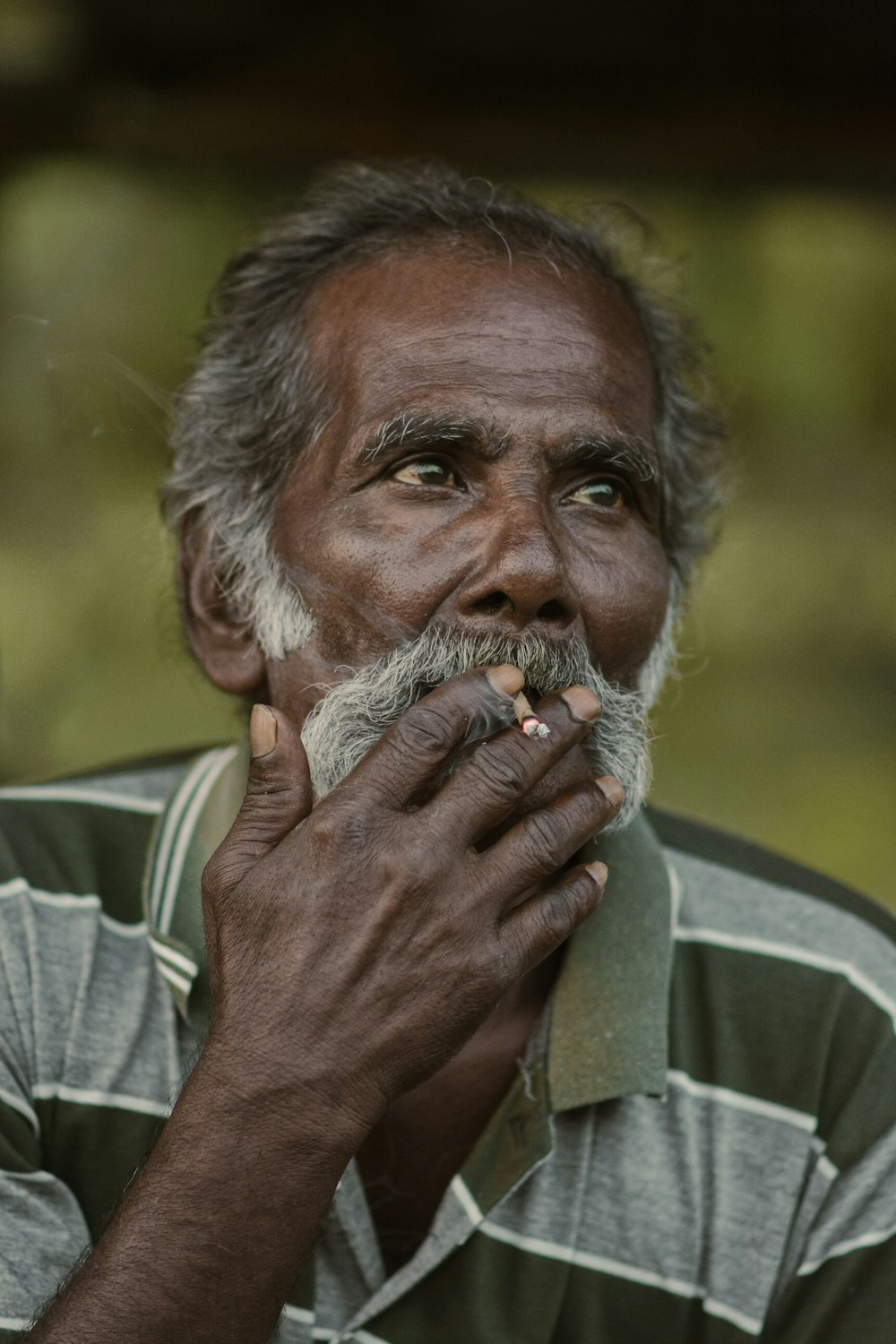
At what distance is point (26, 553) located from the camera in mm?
3008

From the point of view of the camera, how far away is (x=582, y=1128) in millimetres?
2221

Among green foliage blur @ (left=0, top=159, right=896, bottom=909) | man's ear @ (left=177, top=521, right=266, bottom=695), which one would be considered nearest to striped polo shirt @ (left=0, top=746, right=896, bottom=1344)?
man's ear @ (left=177, top=521, right=266, bottom=695)

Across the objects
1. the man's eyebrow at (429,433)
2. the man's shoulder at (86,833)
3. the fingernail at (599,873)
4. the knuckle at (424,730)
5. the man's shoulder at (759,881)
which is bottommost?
the man's shoulder at (86,833)

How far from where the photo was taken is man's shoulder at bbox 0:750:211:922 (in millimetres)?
2412

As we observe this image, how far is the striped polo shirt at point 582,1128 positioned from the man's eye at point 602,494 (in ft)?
2.24

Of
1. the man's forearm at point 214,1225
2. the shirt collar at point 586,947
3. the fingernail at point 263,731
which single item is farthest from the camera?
the shirt collar at point 586,947

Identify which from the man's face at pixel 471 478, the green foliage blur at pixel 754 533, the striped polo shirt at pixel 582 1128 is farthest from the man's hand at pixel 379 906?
the green foliage blur at pixel 754 533

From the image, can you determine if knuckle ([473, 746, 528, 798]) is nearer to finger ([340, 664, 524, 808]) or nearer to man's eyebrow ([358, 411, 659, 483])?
finger ([340, 664, 524, 808])

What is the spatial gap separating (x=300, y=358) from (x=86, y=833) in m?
1.01

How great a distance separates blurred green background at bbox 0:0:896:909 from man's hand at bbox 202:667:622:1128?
5.77 feet

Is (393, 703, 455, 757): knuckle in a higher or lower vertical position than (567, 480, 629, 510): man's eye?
lower

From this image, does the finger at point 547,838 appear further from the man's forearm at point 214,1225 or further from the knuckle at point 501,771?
the man's forearm at point 214,1225

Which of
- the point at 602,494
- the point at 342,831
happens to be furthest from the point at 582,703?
the point at 602,494

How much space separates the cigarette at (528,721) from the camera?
1.89 m
